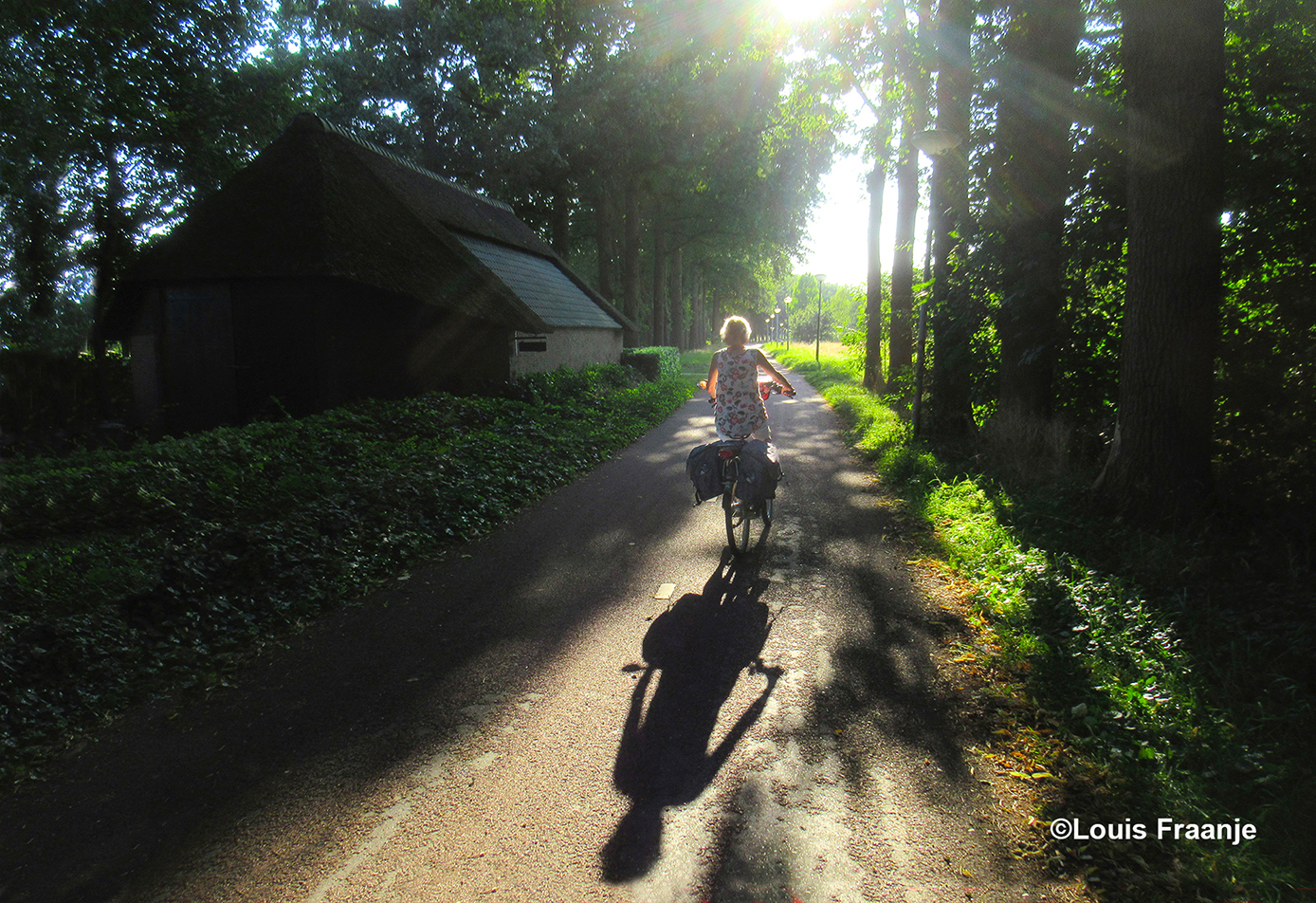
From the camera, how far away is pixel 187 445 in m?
8.41

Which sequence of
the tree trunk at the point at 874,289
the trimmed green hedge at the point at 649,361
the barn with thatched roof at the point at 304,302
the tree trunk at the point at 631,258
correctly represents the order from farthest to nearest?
the tree trunk at the point at 631,258 < the trimmed green hedge at the point at 649,361 < the tree trunk at the point at 874,289 < the barn with thatched roof at the point at 304,302

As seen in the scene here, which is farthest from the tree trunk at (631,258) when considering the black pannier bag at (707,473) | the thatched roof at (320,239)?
the black pannier bag at (707,473)

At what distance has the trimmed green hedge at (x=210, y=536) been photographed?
4.29 m

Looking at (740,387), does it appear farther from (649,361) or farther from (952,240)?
(649,361)

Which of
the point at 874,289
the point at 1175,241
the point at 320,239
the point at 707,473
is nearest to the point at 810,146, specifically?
the point at 874,289

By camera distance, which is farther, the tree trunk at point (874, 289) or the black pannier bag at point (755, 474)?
the tree trunk at point (874, 289)

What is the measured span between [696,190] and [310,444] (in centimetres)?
2991

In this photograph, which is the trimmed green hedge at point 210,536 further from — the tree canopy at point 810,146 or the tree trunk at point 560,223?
the tree trunk at point 560,223

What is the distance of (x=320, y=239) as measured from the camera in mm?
12664

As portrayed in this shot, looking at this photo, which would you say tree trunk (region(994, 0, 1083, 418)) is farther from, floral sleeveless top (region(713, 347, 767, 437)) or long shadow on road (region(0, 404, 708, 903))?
long shadow on road (region(0, 404, 708, 903))

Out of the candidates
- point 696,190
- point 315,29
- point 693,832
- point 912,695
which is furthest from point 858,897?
point 696,190

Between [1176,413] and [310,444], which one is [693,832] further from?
[310,444]

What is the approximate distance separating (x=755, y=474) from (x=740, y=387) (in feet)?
2.64

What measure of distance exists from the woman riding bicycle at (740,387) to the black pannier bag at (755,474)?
8.6 inches
